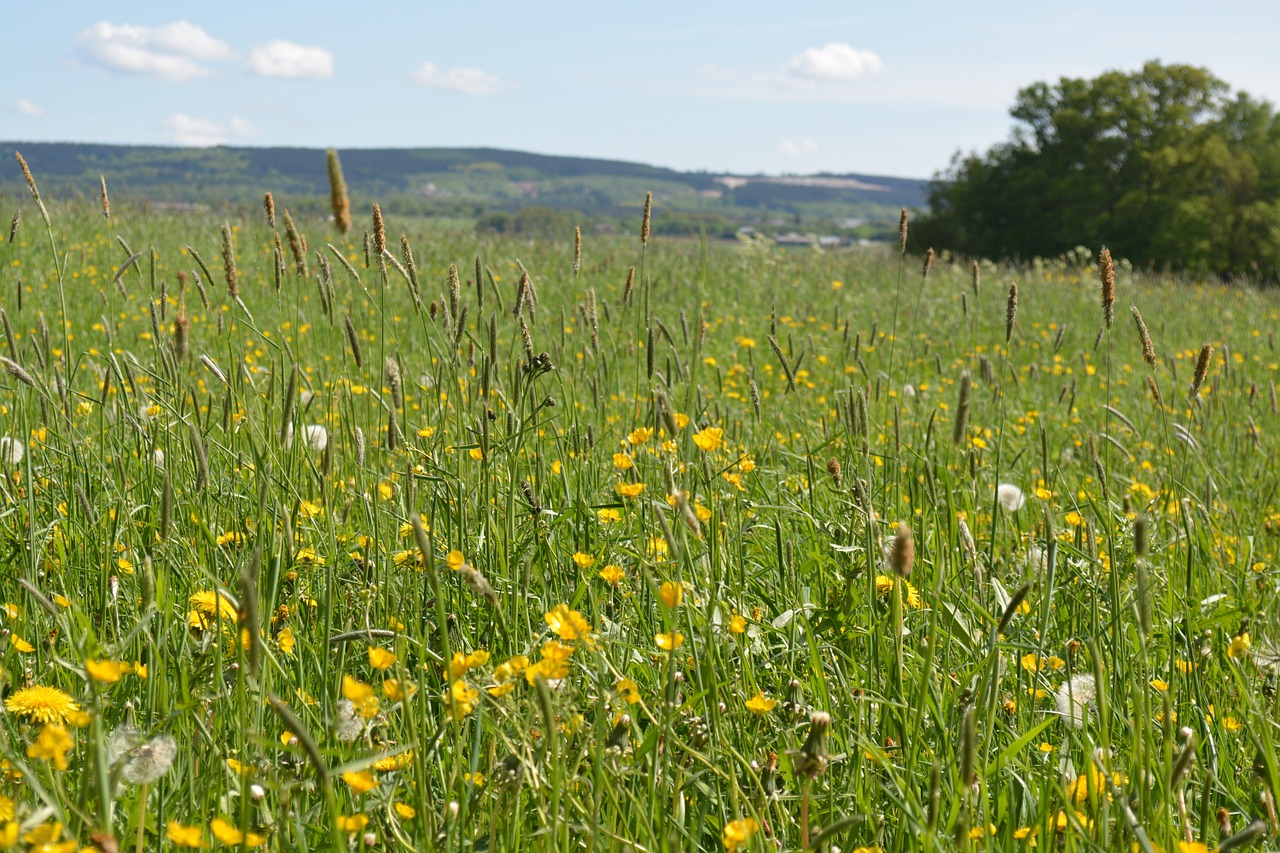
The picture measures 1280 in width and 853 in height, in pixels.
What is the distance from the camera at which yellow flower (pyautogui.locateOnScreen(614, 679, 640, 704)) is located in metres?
1.33

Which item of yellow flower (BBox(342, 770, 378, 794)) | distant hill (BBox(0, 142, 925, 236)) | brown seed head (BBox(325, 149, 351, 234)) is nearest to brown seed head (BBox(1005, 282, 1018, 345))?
brown seed head (BBox(325, 149, 351, 234))

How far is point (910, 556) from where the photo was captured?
1.10 m

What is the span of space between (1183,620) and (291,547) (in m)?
1.89

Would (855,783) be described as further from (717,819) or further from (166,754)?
(166,754)

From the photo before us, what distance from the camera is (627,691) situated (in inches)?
53.8

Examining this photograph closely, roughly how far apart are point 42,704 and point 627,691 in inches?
32.1

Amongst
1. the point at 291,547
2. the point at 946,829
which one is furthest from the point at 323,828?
the point at 946,829

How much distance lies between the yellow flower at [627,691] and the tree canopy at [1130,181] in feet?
109

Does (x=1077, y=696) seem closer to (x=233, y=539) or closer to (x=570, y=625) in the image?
(x=570, y=625)

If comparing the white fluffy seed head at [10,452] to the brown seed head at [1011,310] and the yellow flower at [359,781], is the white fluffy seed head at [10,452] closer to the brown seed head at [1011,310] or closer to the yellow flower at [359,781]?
the yellow flower at [359,781]

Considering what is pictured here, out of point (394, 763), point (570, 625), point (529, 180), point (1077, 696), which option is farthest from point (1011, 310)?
point (529, 180)

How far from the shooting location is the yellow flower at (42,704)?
Result: 136 centimetres

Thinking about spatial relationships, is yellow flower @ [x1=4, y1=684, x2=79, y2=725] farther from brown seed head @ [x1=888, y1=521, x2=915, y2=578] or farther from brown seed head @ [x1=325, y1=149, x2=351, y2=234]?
brown seed head @ [x1=888, y1=521, x2=915, y2=578]

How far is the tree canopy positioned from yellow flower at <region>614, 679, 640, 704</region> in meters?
33.1
